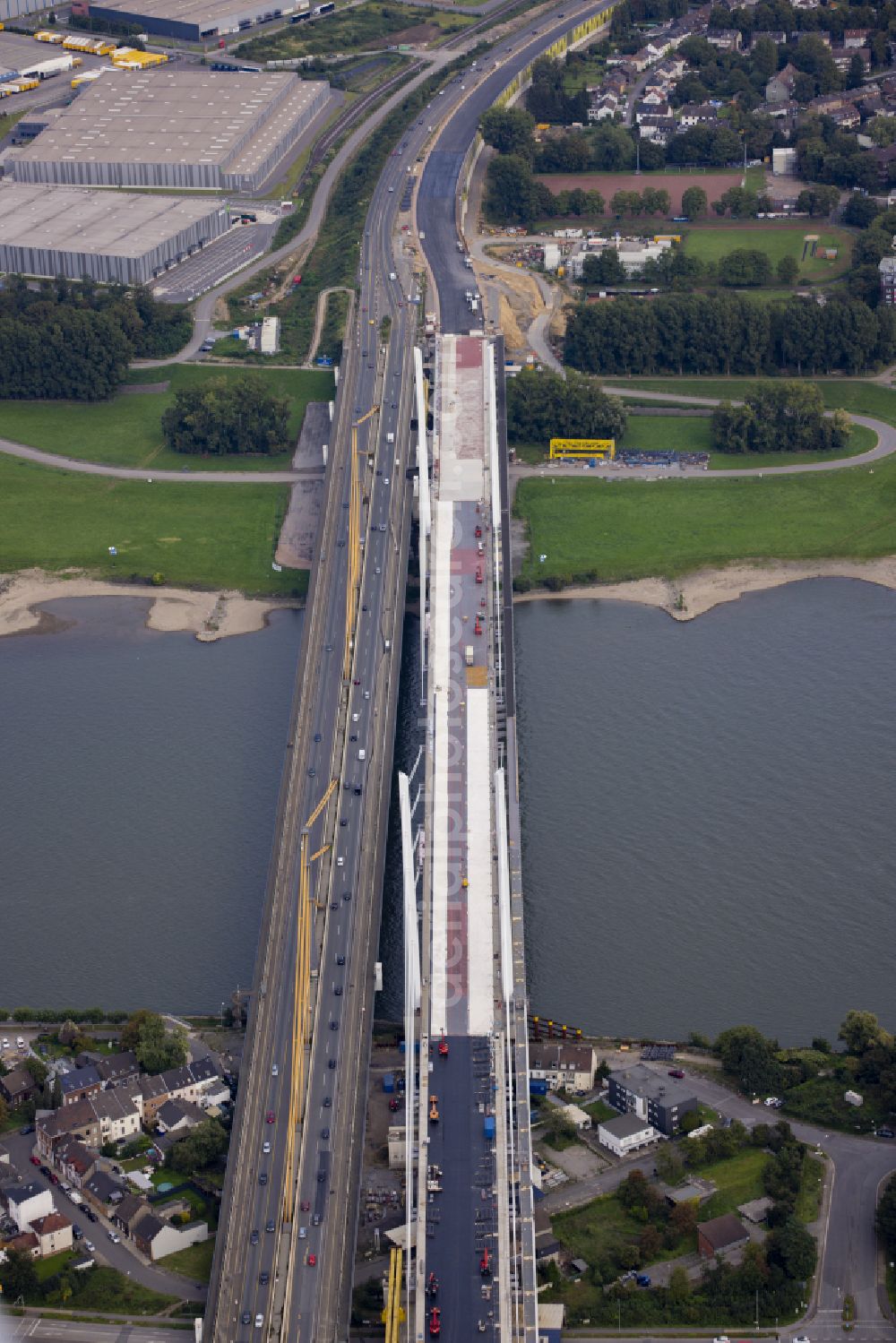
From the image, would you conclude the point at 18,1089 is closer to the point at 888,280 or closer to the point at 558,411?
the point at 558,411

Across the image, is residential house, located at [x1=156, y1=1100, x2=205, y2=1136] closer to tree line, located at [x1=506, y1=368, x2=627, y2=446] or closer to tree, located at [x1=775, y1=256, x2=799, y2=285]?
tree line, located at [x1=506, y1=368, x2=627, y2=446]

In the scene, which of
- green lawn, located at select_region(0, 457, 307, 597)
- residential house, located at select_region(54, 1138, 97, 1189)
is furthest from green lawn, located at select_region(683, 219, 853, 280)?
residential house, located at select_region(54, 1138, 97, 1189)

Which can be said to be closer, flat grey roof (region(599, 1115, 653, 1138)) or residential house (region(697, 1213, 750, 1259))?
residential house (region(697, 1213, 750, 1259))

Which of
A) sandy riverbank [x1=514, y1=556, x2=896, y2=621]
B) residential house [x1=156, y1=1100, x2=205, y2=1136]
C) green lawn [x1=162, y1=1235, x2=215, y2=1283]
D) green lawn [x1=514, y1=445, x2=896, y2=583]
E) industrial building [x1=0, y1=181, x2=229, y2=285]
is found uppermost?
industrial building [x1=0, y1=181, x2=229, y2=285]

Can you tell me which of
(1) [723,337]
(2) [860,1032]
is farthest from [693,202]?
(2) [860,1032]

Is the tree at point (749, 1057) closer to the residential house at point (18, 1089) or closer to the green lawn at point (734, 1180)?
the green lawn at point (734, 1180)

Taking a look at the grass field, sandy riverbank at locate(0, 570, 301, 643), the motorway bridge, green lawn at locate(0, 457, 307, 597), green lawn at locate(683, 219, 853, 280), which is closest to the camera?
the motorway bridge

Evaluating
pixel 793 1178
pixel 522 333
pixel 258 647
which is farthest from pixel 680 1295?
pixel 522 333
